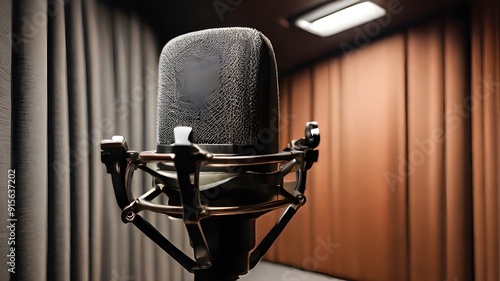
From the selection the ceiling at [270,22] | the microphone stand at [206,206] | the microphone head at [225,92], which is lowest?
the microphone stand at [206,206]

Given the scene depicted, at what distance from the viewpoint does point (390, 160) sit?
3.56 ft

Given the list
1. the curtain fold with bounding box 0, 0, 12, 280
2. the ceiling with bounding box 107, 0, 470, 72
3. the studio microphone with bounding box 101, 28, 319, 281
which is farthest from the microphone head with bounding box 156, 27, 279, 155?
the ceiling with bounding box 107, 0, 470, 72

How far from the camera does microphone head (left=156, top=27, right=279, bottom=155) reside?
0.58 meters

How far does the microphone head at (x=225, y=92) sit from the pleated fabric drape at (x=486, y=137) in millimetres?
587

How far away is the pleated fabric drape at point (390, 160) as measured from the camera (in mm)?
973

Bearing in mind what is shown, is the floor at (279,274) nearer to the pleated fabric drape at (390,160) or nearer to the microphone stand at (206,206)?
the pleated fabric drape at (390,160)

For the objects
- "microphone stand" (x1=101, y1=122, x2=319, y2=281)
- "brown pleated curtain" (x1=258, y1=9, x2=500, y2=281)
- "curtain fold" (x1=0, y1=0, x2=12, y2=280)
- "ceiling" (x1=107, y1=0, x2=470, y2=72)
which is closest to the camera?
"microphone stand" (x1=101, y1=122, x2=319, y2=281)

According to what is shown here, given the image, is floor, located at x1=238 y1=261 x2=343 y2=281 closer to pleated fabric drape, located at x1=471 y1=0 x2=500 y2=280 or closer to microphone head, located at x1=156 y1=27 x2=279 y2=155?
pleated fabric drape, located at x1=471 y1=0 x2=500 y2=280

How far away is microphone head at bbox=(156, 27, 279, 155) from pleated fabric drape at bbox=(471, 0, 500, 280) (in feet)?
1.92

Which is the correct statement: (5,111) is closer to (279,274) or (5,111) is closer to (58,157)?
(58,157)

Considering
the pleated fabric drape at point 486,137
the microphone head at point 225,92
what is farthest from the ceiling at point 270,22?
the microphone head at point 225,92

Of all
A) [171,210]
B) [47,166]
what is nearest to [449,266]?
[171,210]

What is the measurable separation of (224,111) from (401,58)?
0.69 meters

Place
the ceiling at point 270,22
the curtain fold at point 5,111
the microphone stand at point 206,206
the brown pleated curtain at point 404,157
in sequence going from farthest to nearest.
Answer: the ceiling at point 270,22
the brown pleated curtain at point 404,157
the curtain fold at point 5,111
the microphone stand at point 206,206
